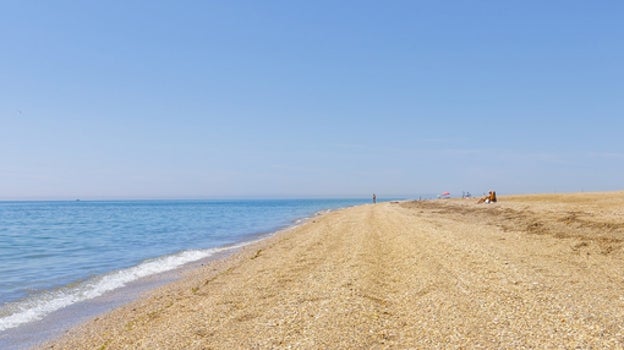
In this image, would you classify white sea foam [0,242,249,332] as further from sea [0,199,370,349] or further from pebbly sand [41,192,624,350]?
pebbly sand [41,192,624,350]

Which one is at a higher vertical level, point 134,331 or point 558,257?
point 558,257

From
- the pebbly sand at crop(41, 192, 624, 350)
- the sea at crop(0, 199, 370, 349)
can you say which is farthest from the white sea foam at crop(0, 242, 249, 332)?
the pebbly sand at crop(41, 192, 624, 350)

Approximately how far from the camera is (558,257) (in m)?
10.9

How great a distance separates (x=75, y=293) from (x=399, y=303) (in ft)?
32.4

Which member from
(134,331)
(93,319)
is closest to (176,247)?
(93,319)

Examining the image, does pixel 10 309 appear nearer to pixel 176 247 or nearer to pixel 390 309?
pixel 390 309

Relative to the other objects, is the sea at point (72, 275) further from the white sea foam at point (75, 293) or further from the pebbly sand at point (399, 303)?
the pebbly sand at point (399, 303)

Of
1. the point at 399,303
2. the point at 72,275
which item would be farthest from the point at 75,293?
the point at 399,303

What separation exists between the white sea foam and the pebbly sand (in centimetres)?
199

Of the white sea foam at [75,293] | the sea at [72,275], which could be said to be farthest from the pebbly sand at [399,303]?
the white sea foam at [75,293]

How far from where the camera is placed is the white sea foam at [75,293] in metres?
10.3

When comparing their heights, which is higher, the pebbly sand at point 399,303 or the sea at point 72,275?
the pebbly sand at point 399,303

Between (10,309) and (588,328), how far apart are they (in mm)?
12177

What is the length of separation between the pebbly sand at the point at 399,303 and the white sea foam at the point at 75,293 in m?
1.99
